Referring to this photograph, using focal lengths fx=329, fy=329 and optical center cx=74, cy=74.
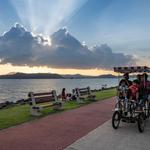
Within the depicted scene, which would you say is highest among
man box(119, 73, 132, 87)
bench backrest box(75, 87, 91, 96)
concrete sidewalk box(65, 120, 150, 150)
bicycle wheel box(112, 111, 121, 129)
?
man box(119, 73, 132, 87)

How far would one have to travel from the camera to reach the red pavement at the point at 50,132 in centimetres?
864

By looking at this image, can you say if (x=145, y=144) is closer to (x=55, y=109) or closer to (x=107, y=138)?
(x=107, y=138)

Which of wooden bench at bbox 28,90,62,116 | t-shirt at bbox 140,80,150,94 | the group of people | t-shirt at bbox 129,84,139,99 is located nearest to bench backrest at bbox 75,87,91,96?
wooden bench at bbox 28,90,62,116

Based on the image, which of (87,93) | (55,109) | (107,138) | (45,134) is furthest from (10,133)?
(87,93)

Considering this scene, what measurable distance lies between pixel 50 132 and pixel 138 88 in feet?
13.3

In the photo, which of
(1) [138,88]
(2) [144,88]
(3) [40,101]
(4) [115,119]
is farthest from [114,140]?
(3) [40,101]

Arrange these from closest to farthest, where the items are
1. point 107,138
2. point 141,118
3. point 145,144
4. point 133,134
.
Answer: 1. point 145,144
2. point 107,138
3. point 133,134
4. point 141,118

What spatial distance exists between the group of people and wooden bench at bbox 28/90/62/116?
387cm

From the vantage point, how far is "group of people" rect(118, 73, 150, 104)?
1187cm

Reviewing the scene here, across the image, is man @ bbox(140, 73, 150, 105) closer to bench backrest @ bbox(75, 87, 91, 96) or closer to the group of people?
the group of people

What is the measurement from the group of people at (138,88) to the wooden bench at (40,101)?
12.7ft

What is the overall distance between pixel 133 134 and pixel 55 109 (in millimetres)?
6473

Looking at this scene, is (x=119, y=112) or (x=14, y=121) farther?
(x=14, y=121)

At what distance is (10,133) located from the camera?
33.1 ft
